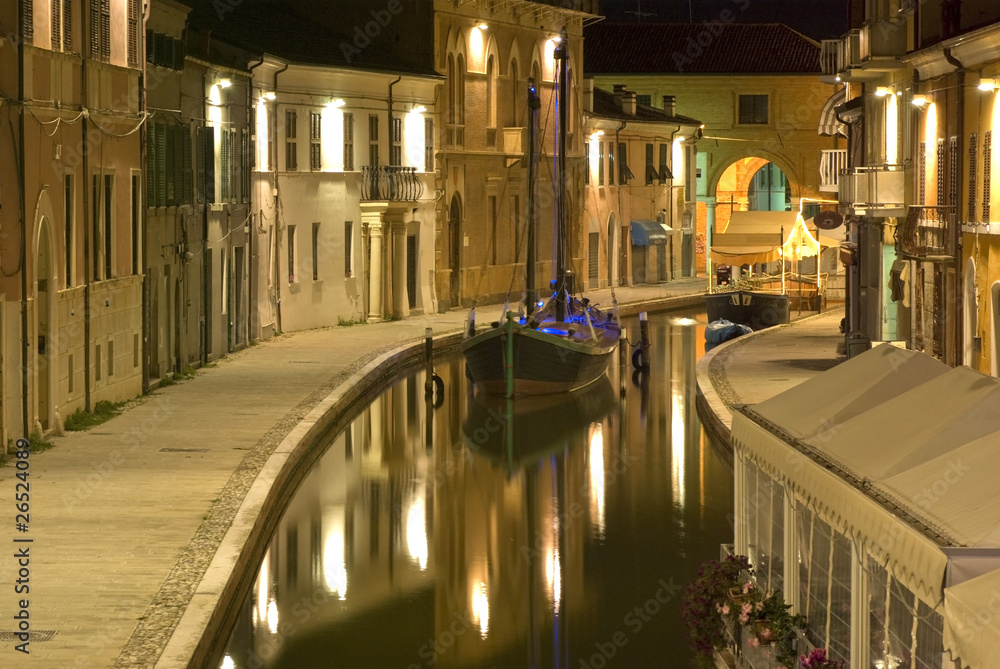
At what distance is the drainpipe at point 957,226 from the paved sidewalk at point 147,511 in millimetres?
9626

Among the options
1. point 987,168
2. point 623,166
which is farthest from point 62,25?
point 623,166

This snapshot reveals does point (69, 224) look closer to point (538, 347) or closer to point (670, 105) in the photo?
point (538, 347)

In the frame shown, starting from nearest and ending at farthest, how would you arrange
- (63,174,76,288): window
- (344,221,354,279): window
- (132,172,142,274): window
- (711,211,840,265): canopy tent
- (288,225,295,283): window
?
(63,174,76,288): window → (132,172,142,274): window → (288,225,295,283): window → (344,221,354,279): window → (711,211,840,265): canopy tent

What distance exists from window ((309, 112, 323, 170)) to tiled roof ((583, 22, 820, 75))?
1348 inches

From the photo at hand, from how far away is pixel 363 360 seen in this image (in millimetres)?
31906

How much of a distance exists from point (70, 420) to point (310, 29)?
78.4ft

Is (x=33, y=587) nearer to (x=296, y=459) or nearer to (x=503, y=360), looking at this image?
(x=296, y=459)

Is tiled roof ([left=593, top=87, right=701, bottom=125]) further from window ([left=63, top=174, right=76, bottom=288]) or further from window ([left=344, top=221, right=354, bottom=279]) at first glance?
window ([left=63, top=174, right=76, bottom=288])

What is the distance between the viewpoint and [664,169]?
6538 centimetres

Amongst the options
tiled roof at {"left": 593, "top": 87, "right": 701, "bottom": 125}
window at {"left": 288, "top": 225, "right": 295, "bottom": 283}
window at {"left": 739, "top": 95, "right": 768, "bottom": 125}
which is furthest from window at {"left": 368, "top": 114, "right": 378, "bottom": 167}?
window at {"left": 739, "top": 95, "right": 768, "bottom": 125}

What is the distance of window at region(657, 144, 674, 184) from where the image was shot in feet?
213

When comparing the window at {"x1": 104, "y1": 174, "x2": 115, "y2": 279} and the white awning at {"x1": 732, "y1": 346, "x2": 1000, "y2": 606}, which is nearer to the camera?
the white awning at {"x1": 732, "y1": 346, "x2": 1000, "y2": 606}

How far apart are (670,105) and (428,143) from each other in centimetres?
2471

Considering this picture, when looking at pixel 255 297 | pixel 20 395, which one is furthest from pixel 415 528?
pixel 255 297
